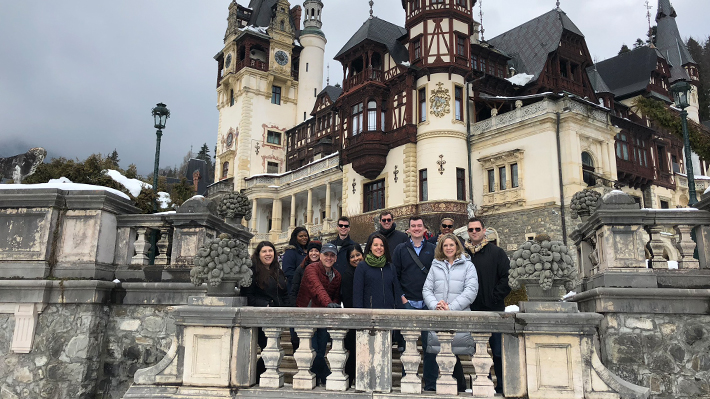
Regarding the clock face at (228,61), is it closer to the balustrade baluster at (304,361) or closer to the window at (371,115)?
the window at (371,115)

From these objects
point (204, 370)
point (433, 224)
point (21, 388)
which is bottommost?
point (21, 388)

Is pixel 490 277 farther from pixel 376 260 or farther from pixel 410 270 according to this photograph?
pixel 376 260

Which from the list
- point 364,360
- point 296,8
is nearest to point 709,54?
point 296,8

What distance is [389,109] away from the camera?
33.5 meters

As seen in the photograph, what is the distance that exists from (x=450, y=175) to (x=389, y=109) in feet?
21.2

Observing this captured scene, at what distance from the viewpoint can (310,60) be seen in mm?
52531

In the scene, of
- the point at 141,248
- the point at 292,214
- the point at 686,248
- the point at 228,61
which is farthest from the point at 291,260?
the point at 228,61

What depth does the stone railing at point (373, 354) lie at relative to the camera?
16.7 feet

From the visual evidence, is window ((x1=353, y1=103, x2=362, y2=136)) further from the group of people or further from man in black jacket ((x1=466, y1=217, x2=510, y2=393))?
man in black jacket ((x1=466, y1=217, x2=510, y2=393))

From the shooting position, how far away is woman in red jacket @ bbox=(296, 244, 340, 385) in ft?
19.8

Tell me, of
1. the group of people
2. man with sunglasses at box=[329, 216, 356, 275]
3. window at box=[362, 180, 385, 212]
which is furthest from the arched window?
the group of people

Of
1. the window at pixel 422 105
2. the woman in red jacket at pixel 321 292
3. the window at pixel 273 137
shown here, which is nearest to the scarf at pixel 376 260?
the woman in red jacket at pixel 321 292

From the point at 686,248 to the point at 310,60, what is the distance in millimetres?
48300

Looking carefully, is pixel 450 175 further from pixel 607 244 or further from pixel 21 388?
pixel 21 388
